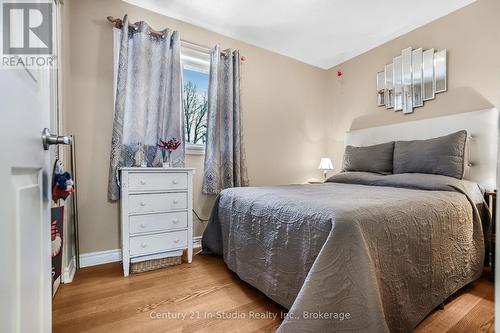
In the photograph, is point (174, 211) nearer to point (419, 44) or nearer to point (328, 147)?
point (328, 147)

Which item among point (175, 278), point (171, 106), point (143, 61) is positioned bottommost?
point (175, 278)

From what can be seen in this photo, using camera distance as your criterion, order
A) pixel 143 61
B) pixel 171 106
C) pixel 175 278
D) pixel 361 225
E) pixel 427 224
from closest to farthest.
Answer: pixel 361 225
pixel 427 224
pixel 175 278
pixel 143 61
pixel 171 106

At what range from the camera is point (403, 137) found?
8.93 feet

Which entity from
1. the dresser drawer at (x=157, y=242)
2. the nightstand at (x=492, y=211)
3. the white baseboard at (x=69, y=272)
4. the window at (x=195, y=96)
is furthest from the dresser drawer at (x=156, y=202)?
the nightstand at (x=492, y=211)

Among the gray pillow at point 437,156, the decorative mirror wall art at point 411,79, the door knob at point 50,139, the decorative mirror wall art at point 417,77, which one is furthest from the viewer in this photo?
the decorative mirror wall art at point 417,77

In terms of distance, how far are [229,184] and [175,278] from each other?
111 centimetres

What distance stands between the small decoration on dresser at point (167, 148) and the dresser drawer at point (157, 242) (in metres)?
0.61

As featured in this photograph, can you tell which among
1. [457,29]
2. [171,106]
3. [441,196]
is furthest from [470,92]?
[171,106]

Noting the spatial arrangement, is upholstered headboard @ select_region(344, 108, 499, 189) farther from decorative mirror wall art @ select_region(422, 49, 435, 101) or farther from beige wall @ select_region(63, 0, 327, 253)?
beige wall @ select_region(63, 0, 327, 253)

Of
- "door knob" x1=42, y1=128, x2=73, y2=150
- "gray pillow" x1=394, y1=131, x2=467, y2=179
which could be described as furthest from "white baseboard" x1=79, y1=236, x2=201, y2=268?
"gray pillow" x1=394, y1=131, x2=467, y2=179

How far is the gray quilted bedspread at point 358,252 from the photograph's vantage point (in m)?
0.98

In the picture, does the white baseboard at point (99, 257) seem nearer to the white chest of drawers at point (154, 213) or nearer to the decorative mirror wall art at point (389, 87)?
the white chest of drawers at point (154, 213)

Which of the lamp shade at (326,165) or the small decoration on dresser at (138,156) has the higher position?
the small decoration on dresser at (138,156)

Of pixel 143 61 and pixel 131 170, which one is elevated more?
pixel 143 61
